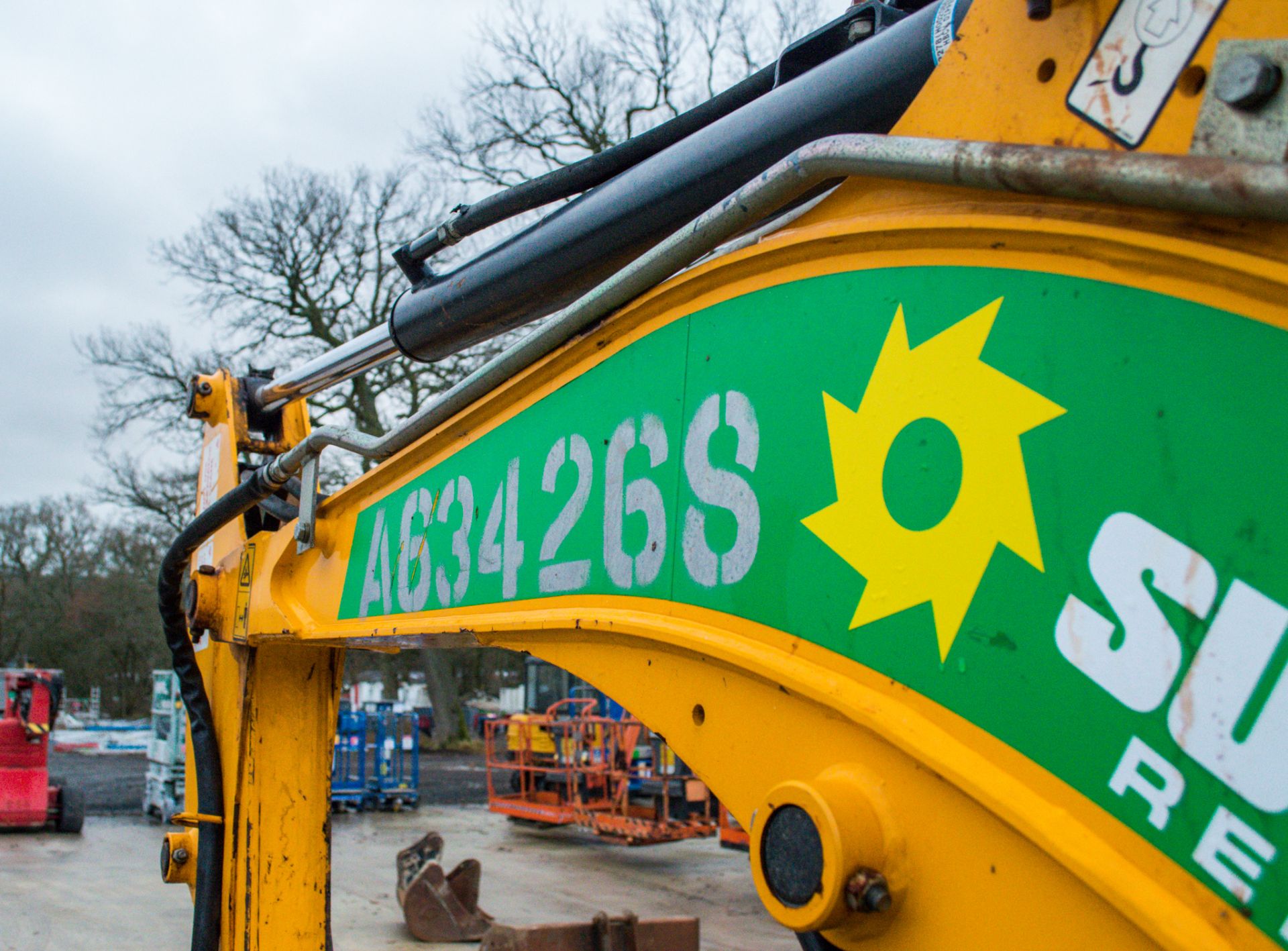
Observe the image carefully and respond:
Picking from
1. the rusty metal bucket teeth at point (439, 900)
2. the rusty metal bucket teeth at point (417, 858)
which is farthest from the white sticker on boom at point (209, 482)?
the rusty metal bucket teeth at point (417, 858)

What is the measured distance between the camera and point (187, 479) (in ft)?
81.4

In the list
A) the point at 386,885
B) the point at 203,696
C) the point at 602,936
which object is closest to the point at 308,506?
the point at 203,696

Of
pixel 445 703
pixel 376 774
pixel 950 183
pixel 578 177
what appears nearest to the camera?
pixel 950 183

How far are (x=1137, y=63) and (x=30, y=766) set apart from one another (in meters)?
13.7

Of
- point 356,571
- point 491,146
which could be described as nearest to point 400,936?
point 356,571

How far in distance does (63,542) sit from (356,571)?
145ft

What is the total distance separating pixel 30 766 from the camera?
12148 millimetres

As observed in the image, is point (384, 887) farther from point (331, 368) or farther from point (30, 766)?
point (331, 368)

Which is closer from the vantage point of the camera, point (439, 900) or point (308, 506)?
point (308, 506)

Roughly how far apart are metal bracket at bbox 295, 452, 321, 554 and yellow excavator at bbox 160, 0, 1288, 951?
0.93m

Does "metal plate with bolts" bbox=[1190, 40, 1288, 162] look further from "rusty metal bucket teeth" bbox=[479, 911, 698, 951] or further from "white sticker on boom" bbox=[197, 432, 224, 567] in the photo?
"rusty metal bucket teeth" bbox=[479, 911, 698, 951]

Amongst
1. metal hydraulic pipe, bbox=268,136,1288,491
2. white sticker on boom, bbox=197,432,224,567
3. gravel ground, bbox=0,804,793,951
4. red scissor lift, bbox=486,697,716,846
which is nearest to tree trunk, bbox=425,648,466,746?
red scissor lift, bbox=486,697,716,846

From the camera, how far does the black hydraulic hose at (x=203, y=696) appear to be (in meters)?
3.24

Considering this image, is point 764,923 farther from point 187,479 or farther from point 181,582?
point 187,479
